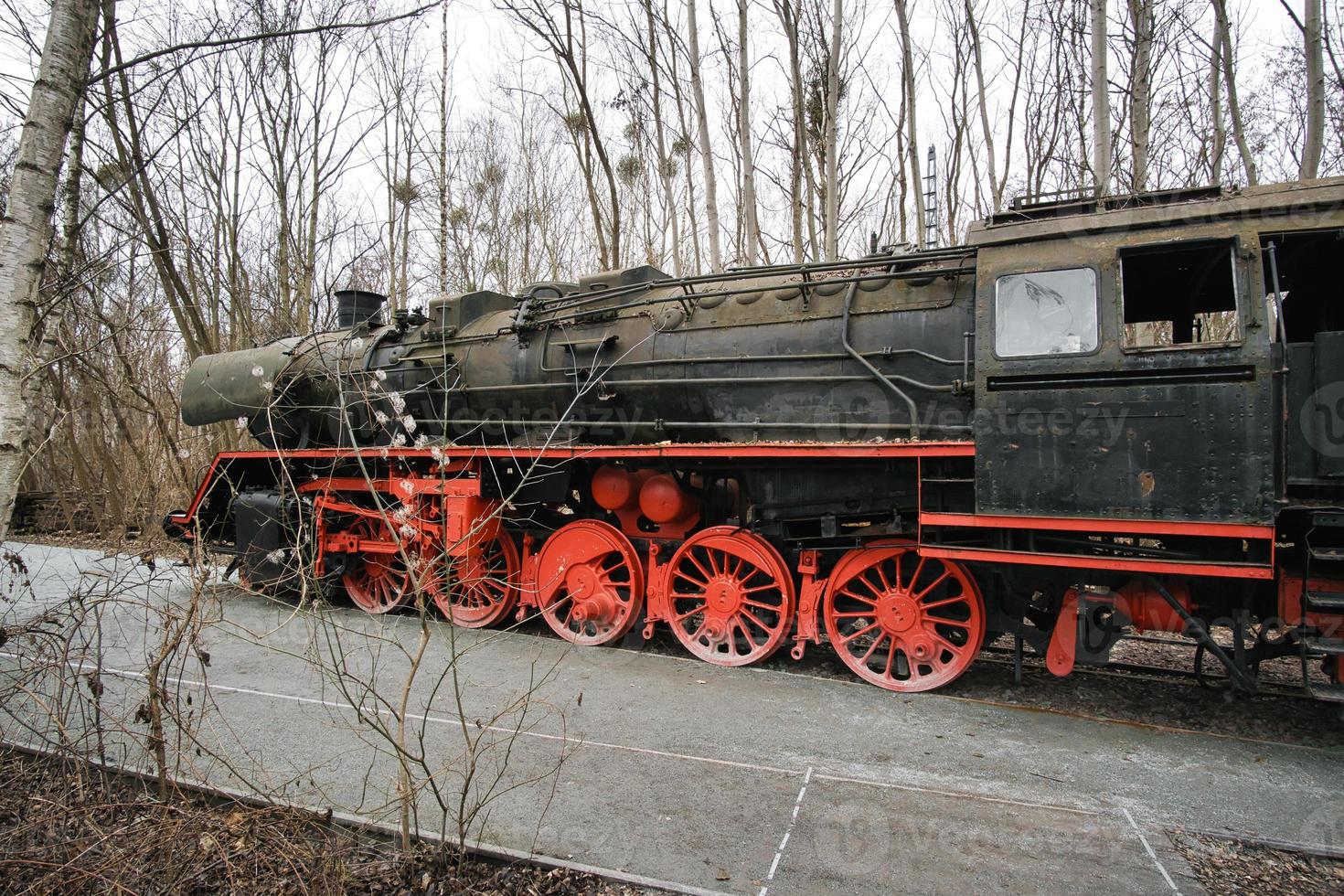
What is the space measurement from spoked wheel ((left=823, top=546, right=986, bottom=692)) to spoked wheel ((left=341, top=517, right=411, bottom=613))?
15.1ft

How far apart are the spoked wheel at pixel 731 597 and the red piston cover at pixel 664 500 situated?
0.29 metres

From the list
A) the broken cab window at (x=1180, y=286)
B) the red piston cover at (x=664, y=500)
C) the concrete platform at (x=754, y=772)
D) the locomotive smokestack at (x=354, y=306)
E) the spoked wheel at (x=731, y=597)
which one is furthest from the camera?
the locomotive smokestack at (x=354, y=306)

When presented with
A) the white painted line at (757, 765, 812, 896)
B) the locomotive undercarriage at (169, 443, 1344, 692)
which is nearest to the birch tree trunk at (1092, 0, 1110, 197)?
the locomotive undercarriage at (169, 443, 1344, 692)

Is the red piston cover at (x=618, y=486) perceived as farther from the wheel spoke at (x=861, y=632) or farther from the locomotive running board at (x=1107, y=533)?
the locomotive running board at (x=1107, y=533)

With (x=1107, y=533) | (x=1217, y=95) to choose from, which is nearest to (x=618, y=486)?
(x=1107, y=533)

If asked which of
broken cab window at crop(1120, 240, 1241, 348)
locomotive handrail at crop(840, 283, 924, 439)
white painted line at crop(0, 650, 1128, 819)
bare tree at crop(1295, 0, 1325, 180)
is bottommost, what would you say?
white painted line at crop(0, 650, 1128, 819)

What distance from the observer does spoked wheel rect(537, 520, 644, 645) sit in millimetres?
6648

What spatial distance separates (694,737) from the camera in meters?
4.51

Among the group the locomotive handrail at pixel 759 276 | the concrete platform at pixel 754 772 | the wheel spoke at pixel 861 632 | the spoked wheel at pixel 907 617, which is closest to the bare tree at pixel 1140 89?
the locomotive handrail at pixel 759 276

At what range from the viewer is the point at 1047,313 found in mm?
4715

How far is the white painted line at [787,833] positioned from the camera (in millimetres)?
2977

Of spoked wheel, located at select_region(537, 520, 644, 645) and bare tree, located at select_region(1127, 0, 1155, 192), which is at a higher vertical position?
bare tree, located at select_region(1127, 0, 1155, 192)

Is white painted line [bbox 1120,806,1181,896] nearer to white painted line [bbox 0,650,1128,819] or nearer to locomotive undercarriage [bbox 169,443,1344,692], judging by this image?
white painted line [bbox 0,650,1128,819]

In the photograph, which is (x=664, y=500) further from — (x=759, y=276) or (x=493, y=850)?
(x=493, y=850)
